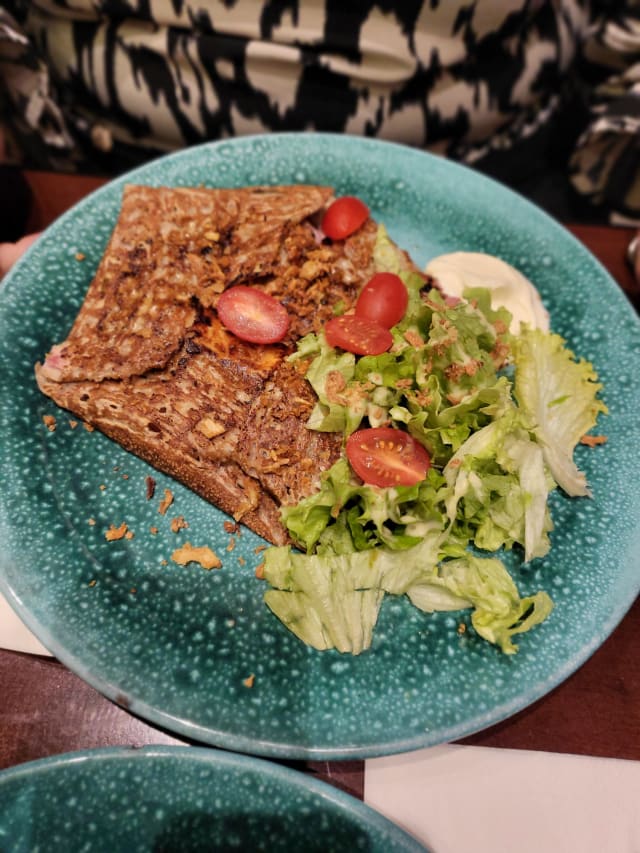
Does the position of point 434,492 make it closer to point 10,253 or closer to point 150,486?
point 150,486

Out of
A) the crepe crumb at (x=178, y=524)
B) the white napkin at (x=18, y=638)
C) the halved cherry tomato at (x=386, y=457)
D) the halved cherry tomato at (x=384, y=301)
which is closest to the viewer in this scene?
the white napkin at (x=18, y=638)

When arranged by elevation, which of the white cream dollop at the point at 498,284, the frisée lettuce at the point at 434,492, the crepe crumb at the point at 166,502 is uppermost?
the white cream dollop at the point at 498,284

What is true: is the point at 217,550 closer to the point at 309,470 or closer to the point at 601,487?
the point at 309,470

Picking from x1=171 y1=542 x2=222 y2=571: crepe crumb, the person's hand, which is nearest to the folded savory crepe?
x1=171 y1=542 x2=222 y2=571: crepe crumb

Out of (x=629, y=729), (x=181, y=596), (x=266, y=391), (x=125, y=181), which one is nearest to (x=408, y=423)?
(x=266, y=391)

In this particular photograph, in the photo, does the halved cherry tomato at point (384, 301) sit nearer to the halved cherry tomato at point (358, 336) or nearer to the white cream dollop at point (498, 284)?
the halved cherry tomato at point (358, 336)

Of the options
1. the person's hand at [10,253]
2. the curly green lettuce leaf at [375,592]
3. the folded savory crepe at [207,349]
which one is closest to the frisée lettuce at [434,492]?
the curly green lettuce leaf at [375,592]

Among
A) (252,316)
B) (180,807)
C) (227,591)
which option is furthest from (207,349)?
(180,807)
